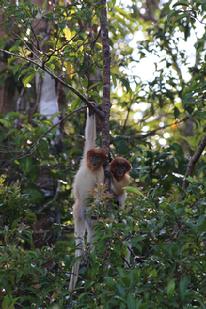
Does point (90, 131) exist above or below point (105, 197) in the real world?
above

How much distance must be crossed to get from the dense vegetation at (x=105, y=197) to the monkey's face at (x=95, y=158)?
0.38 m

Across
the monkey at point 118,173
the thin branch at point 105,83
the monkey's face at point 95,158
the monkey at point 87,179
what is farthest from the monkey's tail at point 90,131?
the thin branch at point 105,83

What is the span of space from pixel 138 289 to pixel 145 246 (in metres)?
0.80

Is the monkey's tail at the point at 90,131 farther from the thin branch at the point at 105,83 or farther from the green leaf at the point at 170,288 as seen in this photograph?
the green leaf at the point at 170,288

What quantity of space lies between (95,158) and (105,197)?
1.68 meters

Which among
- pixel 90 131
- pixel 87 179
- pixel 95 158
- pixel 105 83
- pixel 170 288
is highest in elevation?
pixel 105 83

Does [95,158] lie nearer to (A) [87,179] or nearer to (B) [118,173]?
(B) [118,173]

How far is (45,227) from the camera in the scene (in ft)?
24.8

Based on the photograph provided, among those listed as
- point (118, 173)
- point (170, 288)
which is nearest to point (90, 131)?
point (118, 173)

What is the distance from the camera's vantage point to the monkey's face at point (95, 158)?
580cm

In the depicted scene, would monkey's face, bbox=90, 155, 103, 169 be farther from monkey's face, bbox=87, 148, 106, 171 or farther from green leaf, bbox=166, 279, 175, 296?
green leaf, bbox=166, 279, 175, 296

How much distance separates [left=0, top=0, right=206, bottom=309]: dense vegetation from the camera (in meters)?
3.95

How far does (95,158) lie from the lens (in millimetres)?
5988

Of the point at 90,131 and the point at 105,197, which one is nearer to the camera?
the point at 105,197
